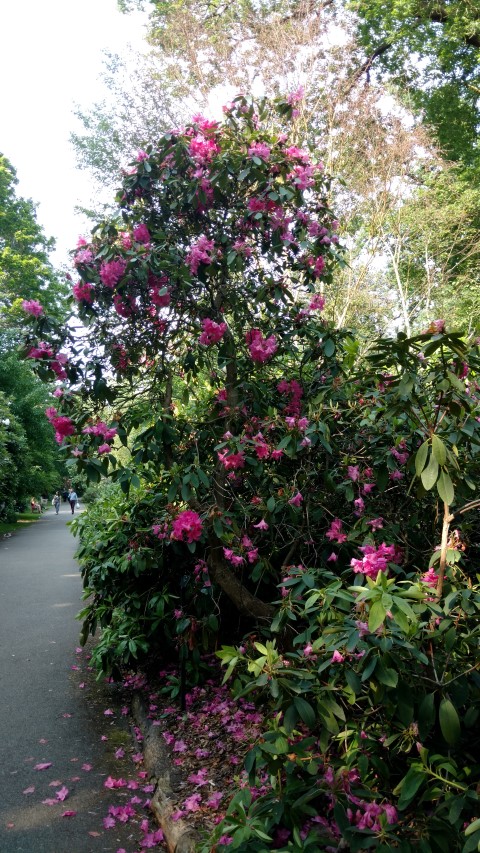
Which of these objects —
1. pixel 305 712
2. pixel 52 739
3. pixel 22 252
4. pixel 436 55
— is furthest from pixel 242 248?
pixel 22 252

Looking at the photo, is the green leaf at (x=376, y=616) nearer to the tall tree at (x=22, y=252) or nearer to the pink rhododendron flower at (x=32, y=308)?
the pink rhododendron flower at (x=32, y=308)

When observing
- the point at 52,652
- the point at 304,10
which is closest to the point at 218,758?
the point at 52,652

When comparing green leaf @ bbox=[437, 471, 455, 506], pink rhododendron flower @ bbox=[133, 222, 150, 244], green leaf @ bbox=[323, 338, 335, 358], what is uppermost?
pink rhododendron flower @ bbox=[133, 222, 150, 244]

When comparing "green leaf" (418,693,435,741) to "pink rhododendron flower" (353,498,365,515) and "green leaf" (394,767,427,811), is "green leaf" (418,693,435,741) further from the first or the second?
"pink rhododendron flower" (353,498,365,515)

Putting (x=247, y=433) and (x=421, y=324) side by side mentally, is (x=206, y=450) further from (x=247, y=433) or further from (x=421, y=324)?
(x=421, y=324)

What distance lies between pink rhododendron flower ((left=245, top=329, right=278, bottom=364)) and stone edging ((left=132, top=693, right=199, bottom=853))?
2.57 metres

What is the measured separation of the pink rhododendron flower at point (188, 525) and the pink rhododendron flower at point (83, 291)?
1.49m

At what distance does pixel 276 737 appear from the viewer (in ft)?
7.76

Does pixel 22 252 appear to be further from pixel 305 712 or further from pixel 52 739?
pixel 305 712

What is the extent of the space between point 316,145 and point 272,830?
38.1 ft

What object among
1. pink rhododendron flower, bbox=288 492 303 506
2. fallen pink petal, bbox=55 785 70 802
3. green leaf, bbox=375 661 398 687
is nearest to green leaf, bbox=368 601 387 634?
green leaf, bbox=375 661 398 687

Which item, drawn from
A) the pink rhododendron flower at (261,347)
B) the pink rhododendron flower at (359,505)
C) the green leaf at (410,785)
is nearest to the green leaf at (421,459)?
the green leaf at (410,785)

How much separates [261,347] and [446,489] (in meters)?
2.08

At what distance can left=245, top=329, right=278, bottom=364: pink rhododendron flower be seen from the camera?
13.8ft
